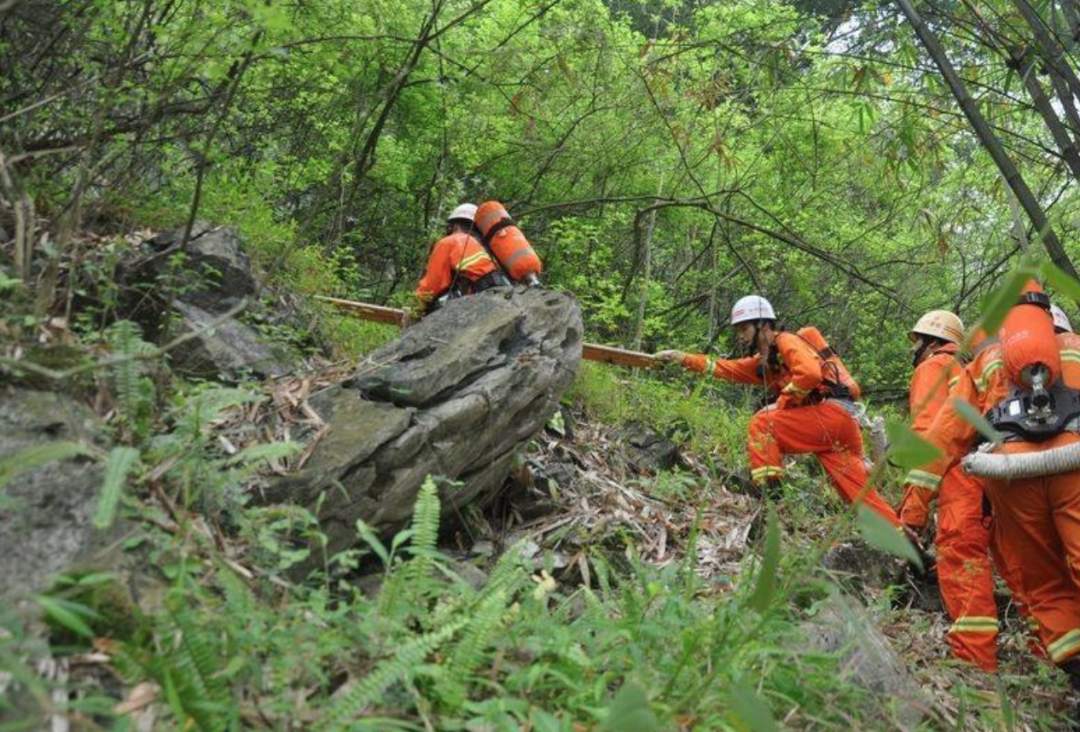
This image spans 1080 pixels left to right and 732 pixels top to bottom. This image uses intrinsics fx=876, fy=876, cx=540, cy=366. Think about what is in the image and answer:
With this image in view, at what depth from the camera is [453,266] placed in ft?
23.7

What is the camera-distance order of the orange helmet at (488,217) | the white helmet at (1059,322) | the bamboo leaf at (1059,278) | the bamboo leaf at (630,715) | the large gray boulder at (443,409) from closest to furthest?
the bamboo leaf at (1059,278) < the bamboo leaf at (630,715) < the large gray boulder at (443,409) < the white helmet at (1059,322) < the orange helmet at (488,217)

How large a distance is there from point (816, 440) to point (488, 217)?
335 centimetres

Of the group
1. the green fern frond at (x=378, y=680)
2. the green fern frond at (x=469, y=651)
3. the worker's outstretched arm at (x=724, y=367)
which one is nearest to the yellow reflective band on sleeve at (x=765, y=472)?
the worker's outstretched arm at (x=724, y=367)

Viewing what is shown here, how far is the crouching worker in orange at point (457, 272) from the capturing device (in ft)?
23.6

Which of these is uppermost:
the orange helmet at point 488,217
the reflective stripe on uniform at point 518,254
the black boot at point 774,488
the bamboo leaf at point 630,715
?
the orange helmet at point 488,217

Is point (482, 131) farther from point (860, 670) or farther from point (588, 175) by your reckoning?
point (860, 670)

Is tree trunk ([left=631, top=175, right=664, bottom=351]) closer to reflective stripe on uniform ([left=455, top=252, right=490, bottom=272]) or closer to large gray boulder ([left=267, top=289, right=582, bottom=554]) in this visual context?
reflective stripe on uniform ([left=455, top=252, right=490, bottom=272])

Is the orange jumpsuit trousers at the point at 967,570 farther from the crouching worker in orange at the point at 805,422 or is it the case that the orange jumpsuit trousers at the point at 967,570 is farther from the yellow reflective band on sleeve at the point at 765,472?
the yellow reflective band on sleeve at the point at 765,472

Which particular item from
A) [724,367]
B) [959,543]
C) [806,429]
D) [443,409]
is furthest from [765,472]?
[443,409]

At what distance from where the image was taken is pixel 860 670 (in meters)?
3.32

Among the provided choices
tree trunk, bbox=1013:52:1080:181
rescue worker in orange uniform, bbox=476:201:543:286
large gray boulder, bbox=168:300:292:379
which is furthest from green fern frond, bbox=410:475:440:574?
rescue worker in orange uniform, bbox=476:201:543:286

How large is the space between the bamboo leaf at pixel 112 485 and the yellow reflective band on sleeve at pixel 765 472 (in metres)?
5.55

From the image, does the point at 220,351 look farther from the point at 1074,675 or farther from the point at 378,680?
the point at 1074,675

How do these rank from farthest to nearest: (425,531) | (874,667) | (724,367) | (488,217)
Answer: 1. (724,367)
2. (488,217)
3. (874,667)
4. (425,531)
